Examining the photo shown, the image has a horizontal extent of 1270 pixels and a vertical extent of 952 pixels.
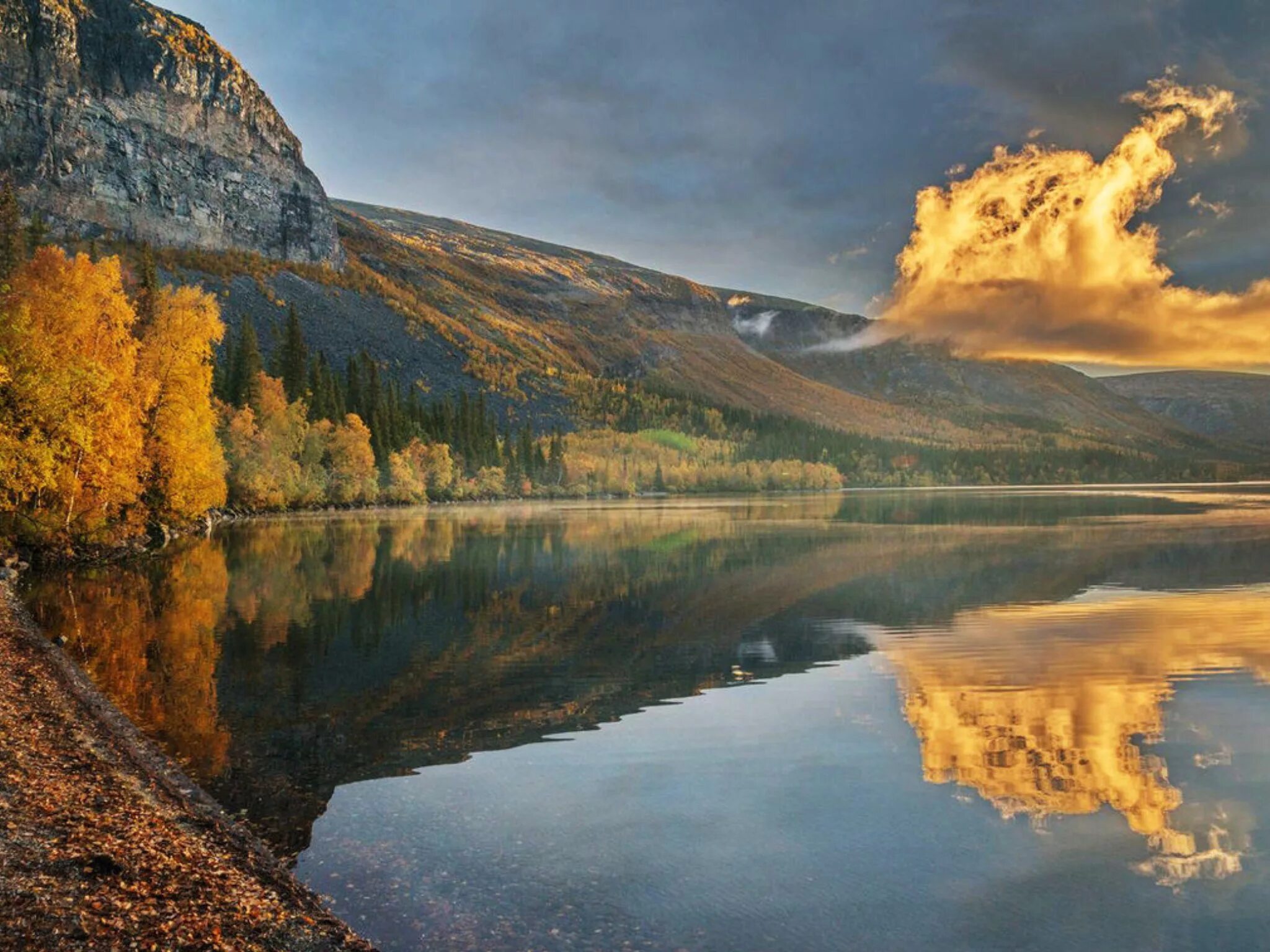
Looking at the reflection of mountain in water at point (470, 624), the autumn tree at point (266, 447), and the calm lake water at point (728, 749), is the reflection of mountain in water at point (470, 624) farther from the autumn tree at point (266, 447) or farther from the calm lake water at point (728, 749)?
the autumn tree at point (266, 447)

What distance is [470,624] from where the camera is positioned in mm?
32719

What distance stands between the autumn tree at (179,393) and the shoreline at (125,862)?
128 ft

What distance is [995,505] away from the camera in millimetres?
140875

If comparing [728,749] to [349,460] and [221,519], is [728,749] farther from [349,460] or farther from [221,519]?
[349,460]

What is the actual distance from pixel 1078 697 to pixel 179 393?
48.6 metres

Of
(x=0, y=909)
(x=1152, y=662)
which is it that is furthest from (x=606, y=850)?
(x=1152, y=662)

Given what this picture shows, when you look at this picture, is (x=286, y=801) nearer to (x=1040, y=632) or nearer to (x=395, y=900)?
(x=395, y=900)

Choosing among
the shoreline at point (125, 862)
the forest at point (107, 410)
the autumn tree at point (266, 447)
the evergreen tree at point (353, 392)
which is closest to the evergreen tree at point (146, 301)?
the forest at point (107, 410)

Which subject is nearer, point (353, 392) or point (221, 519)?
point (221, 519)

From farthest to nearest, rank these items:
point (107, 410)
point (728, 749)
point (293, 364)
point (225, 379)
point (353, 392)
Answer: point (353, 392)
point (293, 364)
point (225, 379)
point (107, 410)
point (728, 749)

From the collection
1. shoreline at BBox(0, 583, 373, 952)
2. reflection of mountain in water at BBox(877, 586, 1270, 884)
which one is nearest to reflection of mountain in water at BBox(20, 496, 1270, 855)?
reflection of mountain in water at BBox(877, 586, 1270, 884)

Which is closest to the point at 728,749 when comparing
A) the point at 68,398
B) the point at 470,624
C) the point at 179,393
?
the point at 470,624

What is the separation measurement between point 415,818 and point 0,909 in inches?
237

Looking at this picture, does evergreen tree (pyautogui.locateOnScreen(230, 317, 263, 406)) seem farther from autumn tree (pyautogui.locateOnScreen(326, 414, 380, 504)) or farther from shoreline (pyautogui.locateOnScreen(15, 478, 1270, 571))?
shoreline (pyautogui.locateOnScreen(15, 478, 1270, 571))
